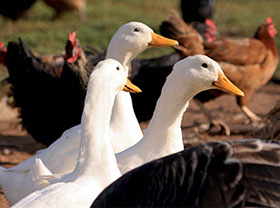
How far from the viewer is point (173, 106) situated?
411 centimetres

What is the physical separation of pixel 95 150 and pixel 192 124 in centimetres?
379

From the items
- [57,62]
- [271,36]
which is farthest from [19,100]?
[271,36]

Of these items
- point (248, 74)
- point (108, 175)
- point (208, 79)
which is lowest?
point (248, 74)

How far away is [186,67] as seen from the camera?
408 cm

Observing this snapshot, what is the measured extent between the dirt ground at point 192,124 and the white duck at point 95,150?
5.83 feet

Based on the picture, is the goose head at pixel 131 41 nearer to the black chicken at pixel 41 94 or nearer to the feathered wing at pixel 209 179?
the black chicken at pixel 41 94

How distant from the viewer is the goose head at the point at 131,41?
4902mm

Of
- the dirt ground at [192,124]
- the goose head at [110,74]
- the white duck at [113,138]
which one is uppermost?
the goose head at [110,74]

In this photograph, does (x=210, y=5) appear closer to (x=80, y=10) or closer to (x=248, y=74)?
(x=248, y=74)

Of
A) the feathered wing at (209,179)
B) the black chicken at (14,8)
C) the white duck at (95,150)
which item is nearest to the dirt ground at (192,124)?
the white duck at (95,150)

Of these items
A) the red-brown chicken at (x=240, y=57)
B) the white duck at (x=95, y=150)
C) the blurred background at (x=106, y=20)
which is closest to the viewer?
the white duck at (x=95, y=150)

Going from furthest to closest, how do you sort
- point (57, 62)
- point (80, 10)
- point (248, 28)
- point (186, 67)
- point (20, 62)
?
point (80, 10)
point (248, 28)
point (57, 62)
point (20, 62)
point (186, 67)

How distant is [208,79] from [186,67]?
0.15m

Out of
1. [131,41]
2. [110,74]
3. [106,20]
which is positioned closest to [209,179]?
[110,74]
